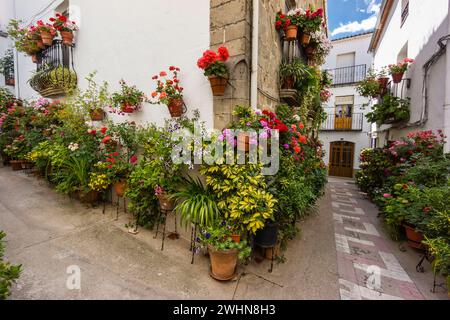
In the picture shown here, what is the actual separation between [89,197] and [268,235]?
3396 millimetres

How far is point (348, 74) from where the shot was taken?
1236cm

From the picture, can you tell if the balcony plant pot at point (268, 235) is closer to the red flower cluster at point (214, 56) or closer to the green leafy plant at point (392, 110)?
the red flower cluster at point (214, 56)

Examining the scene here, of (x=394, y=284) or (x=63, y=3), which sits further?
(x=63, y=3)

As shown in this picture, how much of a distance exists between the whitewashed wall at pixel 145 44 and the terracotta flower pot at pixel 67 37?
138 millimetres

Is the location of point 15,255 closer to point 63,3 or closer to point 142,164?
point 142,164

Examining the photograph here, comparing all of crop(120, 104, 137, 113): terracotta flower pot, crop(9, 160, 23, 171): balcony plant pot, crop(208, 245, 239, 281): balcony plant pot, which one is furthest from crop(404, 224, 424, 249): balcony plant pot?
crop(9, 160, 23, 171): balcony plant pot

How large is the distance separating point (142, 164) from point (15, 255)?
1.78 m

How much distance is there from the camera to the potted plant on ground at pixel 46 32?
4.57m

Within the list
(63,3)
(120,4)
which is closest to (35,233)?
(120,4)

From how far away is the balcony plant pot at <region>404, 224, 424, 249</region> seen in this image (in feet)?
10.0

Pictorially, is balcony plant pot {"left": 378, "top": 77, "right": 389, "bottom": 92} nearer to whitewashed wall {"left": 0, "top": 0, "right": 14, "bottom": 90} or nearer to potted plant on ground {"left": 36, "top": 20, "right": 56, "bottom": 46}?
potted plant on ground {"left": 36, "top": 20, "right": 56, "bottom": 46}

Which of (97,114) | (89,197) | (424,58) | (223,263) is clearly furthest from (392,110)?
(89,197)

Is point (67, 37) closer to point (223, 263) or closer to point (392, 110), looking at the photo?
point (223, 263)

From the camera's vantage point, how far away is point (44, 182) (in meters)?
4.53
